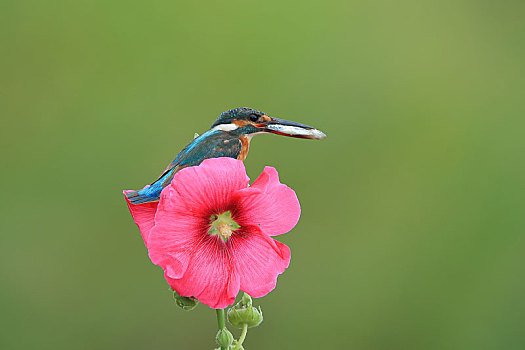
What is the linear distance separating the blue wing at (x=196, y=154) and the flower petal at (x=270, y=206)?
0.04m

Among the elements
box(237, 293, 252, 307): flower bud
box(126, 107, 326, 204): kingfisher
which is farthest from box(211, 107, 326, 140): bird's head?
box(237, 293, 252, 307): flower bud

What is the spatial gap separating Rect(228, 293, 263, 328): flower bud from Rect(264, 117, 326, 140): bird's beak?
0.14 meters

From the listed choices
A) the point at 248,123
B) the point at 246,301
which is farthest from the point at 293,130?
the point at 246,301

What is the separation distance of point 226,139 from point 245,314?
0.47ft

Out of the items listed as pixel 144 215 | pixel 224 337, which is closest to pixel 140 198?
pixel 144 215

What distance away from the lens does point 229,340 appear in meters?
0.43

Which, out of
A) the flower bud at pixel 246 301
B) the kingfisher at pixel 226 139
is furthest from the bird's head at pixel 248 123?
the flower bud at pixel 246 301

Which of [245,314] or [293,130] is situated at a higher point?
[293,130]

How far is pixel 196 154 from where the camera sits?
44 centimetres

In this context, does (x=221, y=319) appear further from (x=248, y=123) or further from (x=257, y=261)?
(x=248, y=123)

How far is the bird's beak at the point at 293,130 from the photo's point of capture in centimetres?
44

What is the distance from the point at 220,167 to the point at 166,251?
70 millimetres

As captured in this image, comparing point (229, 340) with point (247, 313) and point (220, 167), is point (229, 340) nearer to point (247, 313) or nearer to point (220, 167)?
point (247, 313)

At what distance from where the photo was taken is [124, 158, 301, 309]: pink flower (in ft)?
1.30
